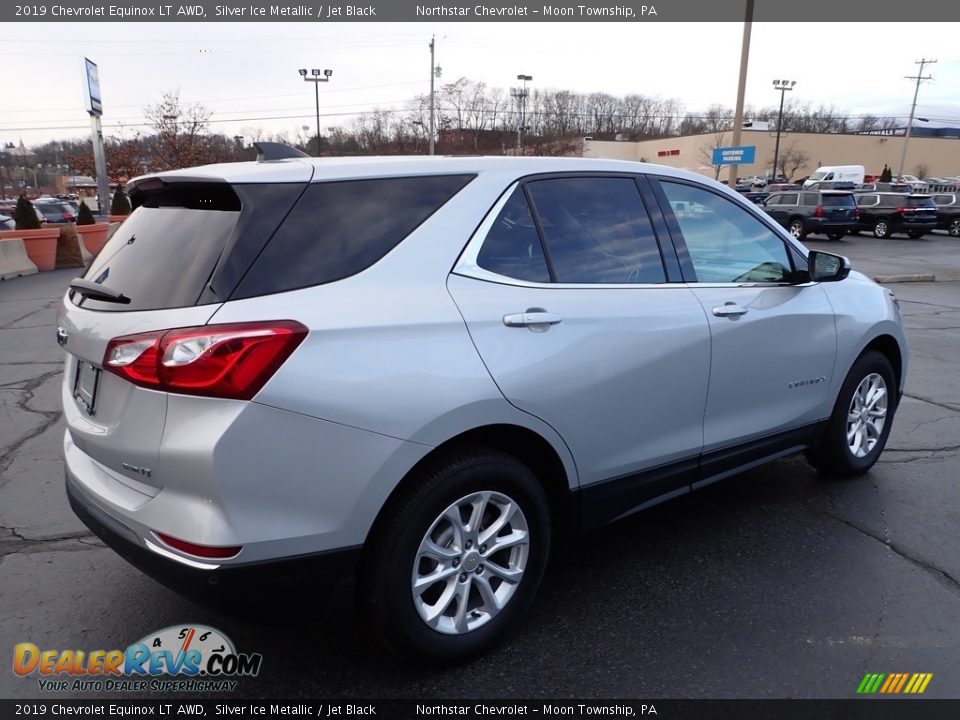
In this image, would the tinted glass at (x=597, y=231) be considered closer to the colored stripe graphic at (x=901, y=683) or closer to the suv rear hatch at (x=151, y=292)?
the suv rear hatch at (x=151, y=292)

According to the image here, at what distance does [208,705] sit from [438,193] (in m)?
2.03

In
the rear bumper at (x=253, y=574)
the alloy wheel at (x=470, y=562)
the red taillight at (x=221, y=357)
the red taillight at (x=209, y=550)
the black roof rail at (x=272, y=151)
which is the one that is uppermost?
the black roof rail at (x=272, y=151)

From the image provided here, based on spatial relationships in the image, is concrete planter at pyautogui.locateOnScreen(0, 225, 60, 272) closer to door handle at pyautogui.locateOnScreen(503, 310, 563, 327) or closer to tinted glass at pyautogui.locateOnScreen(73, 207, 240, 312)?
tinted glass at pyautogui.locateOnScreen(73, 207, 240, 312)

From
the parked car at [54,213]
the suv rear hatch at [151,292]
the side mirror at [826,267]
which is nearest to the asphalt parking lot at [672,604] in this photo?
the suv rear hatch at [151,292]

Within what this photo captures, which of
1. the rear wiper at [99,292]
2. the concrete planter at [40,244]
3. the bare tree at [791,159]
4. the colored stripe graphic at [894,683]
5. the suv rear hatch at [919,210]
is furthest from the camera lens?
the bare tree at [791,159]

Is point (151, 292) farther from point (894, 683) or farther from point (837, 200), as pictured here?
point (837, 200)

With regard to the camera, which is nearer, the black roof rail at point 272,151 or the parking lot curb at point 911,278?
the black roof rail at point 272,151

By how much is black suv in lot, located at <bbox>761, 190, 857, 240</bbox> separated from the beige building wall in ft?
195

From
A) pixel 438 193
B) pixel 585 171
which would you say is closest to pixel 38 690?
pixel 438 193

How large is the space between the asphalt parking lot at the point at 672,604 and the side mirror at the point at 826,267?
1.32 metres

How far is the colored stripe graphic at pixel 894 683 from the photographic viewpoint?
2619 millimetres

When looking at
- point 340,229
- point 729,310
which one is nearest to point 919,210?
point 729,310

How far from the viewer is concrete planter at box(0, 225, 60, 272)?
16.5 meters

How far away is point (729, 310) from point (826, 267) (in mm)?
1016
